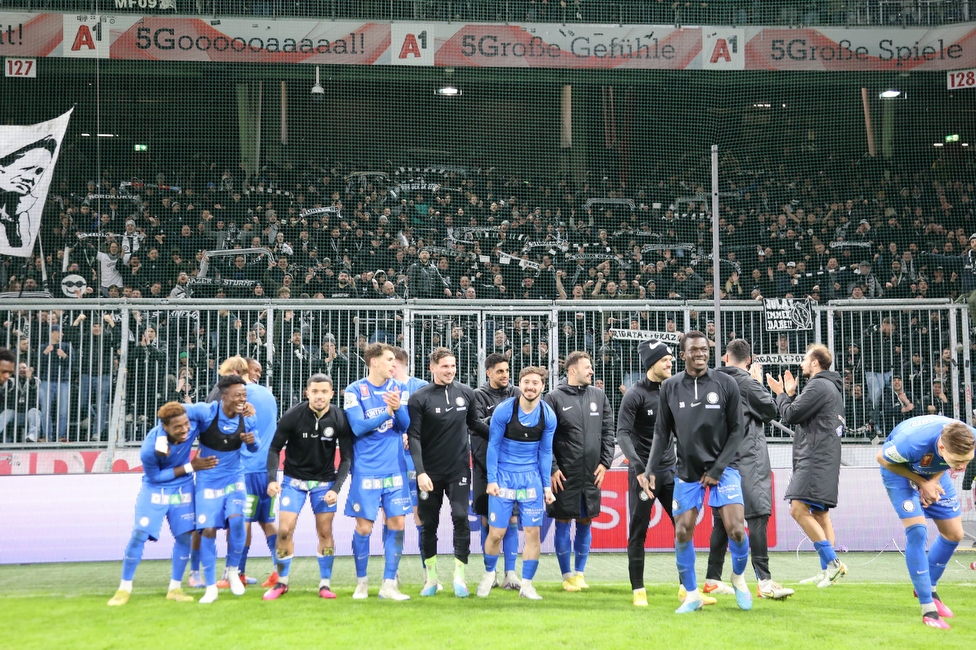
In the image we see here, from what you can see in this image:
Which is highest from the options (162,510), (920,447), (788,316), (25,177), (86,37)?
(86,37)

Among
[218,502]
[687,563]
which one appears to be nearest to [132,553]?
[218,502]

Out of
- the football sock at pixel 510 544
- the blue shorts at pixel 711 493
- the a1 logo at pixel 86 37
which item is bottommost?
the football sock at pixel 510 544

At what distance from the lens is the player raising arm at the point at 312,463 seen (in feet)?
26.6

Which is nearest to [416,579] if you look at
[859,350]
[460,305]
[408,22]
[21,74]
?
[460,305]

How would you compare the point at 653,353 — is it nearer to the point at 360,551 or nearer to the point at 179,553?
the point at 360,551

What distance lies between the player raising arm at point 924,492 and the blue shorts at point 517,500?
2.77 metres

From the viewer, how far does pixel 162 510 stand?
25.9ft

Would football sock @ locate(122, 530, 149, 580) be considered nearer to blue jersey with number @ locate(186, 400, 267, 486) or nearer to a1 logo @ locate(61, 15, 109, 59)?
blue jersey with number @ locate(186, 400, 267, 486)

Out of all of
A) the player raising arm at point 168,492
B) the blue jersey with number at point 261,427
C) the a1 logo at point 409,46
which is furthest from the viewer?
the a1 logo at point 409,46

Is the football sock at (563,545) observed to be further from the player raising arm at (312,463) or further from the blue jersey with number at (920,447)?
the blue jersey with number at (920,447)

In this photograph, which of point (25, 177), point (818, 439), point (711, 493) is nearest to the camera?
point (711, 493)

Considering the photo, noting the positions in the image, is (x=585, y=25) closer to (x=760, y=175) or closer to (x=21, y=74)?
(x=760, y=175)

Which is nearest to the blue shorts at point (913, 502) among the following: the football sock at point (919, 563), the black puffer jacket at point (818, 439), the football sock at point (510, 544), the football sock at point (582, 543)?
the football sock at point (919, 563)

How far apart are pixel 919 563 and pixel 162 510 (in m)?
6.00
